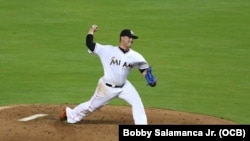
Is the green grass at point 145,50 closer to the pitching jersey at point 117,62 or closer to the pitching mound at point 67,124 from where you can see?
the pitching mound at point 67,124

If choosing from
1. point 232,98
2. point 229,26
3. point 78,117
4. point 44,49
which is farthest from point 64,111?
point 229,26

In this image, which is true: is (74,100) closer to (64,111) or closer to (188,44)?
(64,111)

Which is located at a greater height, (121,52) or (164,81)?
(121,52)

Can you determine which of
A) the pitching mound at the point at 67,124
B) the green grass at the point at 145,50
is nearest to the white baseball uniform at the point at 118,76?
the pitching mound at the point at 67,124

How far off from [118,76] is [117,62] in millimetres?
250

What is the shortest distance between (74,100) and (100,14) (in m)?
9.70

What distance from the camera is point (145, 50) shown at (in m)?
21.0

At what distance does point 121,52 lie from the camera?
12.5 metres

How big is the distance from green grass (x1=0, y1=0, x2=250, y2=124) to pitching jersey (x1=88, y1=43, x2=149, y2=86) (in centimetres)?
288

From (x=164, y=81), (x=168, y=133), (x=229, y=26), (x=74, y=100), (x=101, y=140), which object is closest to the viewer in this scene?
(x=168, y=133)

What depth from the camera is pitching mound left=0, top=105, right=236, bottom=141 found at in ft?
40.6

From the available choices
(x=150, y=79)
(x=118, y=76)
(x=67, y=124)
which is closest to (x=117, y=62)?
(x=118, y=76)

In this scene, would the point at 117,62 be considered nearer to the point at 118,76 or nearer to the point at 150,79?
the point at 118,76

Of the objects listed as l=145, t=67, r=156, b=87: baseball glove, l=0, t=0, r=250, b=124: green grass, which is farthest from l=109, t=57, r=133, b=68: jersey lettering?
l=0, t=0, r=250, b=124: green grass
